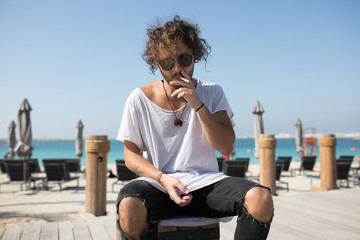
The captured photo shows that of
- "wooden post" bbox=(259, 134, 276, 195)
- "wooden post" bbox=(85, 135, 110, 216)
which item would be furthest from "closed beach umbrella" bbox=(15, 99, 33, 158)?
"wooden post" bbox=(259, 134, 276, 195)

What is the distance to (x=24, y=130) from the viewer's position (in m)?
9.06

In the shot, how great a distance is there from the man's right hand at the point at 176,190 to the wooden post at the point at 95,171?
8.53ft

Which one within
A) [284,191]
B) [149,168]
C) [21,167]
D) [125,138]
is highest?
[125,138]

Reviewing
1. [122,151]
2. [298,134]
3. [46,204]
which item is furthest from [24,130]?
[122,151]

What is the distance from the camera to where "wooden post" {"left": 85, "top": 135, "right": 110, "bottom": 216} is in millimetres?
3727

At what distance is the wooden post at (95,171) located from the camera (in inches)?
147

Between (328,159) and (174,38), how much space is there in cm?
465

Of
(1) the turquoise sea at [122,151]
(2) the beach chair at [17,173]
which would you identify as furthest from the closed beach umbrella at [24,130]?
(1) the turquoise sea at [122,151]

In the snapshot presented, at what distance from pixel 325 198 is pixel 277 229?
5.80 feet

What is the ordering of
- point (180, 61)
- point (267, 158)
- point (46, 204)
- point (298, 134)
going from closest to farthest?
point (180, 61)
point (267, 158)
point (46, 204)
point (298, 134)

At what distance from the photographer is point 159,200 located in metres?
1.33

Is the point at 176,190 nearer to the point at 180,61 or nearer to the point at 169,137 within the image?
the point at 169,137

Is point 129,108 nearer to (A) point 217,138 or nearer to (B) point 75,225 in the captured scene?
(A) point 217,138

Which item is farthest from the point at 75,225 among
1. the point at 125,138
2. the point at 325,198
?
the point at 325,198
